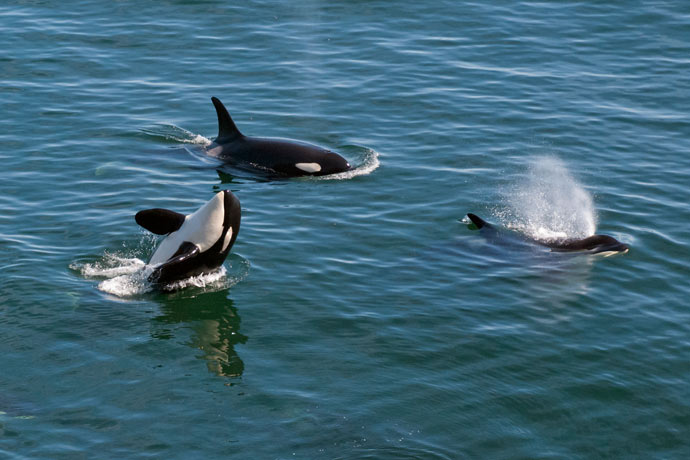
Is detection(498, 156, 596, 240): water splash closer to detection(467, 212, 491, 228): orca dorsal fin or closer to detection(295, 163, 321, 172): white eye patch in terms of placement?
detection(467, 212, 491, 228): orca dorsal fin

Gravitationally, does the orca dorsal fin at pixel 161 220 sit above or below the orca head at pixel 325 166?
above

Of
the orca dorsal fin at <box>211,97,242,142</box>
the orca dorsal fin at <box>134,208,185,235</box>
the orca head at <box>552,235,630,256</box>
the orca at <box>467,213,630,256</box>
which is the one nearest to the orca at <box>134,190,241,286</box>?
the orca dorsal fin at <box>134,208,185,235</box>

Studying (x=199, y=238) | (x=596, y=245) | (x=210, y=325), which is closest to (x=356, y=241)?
(x=199, y=238)

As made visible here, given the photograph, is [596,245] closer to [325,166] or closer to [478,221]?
[478,221]

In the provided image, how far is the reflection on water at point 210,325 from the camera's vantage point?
13328 mm

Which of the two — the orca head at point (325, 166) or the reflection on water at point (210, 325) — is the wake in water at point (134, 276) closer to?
the reflection on water at point (210, 325)

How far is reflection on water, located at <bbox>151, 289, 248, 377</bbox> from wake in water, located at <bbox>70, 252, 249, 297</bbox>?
0.82 ft

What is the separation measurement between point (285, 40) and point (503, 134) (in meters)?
8.34

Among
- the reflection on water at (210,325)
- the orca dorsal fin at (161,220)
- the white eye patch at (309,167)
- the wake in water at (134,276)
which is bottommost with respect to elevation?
the reflection on water at (210,325)

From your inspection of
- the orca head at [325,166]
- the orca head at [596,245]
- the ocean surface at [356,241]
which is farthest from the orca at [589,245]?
the orca head at [325,166]

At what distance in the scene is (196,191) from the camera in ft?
62.3

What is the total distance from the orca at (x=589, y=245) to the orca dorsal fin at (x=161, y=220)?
4554 millimetres

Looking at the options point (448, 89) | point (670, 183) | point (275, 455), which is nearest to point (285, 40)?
point (448, 89)

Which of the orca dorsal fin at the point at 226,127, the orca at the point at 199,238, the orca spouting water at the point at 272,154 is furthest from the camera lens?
the orca dorsal fin at the point at 226,127
